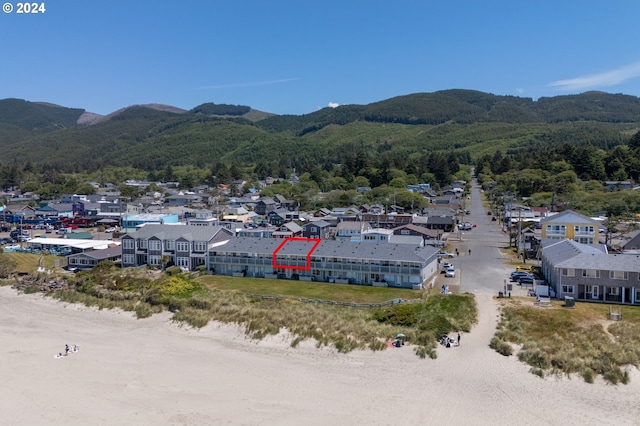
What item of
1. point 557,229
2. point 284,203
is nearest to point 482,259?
point 557,229

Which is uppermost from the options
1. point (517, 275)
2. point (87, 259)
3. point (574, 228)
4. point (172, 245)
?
point (574, 228)

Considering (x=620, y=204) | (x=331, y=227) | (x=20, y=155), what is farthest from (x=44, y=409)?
(x=20, y=155)

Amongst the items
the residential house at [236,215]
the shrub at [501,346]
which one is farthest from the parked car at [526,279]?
the residential house at [236,215]

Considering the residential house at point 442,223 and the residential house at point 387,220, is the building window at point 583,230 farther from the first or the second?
the residential house at point 387,220

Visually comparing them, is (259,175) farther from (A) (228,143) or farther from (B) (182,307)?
(B) (182,307)

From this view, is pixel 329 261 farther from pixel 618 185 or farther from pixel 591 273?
pixel 618 185

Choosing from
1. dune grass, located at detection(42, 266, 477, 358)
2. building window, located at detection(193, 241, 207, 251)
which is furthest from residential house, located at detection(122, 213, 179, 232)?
dune grass, located at detection(42, 266, 477, 358)
